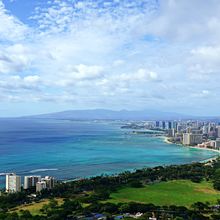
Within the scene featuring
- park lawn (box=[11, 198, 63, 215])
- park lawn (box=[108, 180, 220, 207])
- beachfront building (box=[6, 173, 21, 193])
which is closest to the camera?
park lawn (box=[11, 198, 63, 215])

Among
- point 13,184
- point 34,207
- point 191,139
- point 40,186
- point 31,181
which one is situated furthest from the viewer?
point 191,139

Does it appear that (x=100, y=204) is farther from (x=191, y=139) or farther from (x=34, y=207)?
(x=191, y=139)

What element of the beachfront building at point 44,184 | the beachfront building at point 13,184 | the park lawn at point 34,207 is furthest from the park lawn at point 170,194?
the beachfront building at point 13,184

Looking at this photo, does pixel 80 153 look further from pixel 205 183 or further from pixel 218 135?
pixel 218 135

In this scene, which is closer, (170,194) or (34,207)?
(34,207)

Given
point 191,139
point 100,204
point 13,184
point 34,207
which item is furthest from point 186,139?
point 34,207

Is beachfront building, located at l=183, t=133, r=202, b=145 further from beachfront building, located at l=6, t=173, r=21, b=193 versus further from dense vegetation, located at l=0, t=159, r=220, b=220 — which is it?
beachfront building, located at l=6, t=173, r=21, b=193

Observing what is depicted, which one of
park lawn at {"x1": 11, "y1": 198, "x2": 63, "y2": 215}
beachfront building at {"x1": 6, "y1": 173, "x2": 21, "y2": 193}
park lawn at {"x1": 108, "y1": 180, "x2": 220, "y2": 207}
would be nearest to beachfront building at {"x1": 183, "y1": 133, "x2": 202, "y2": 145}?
park lawn at {"x1": 108, "y1": 180, "x2": 220, "y2": 207}
